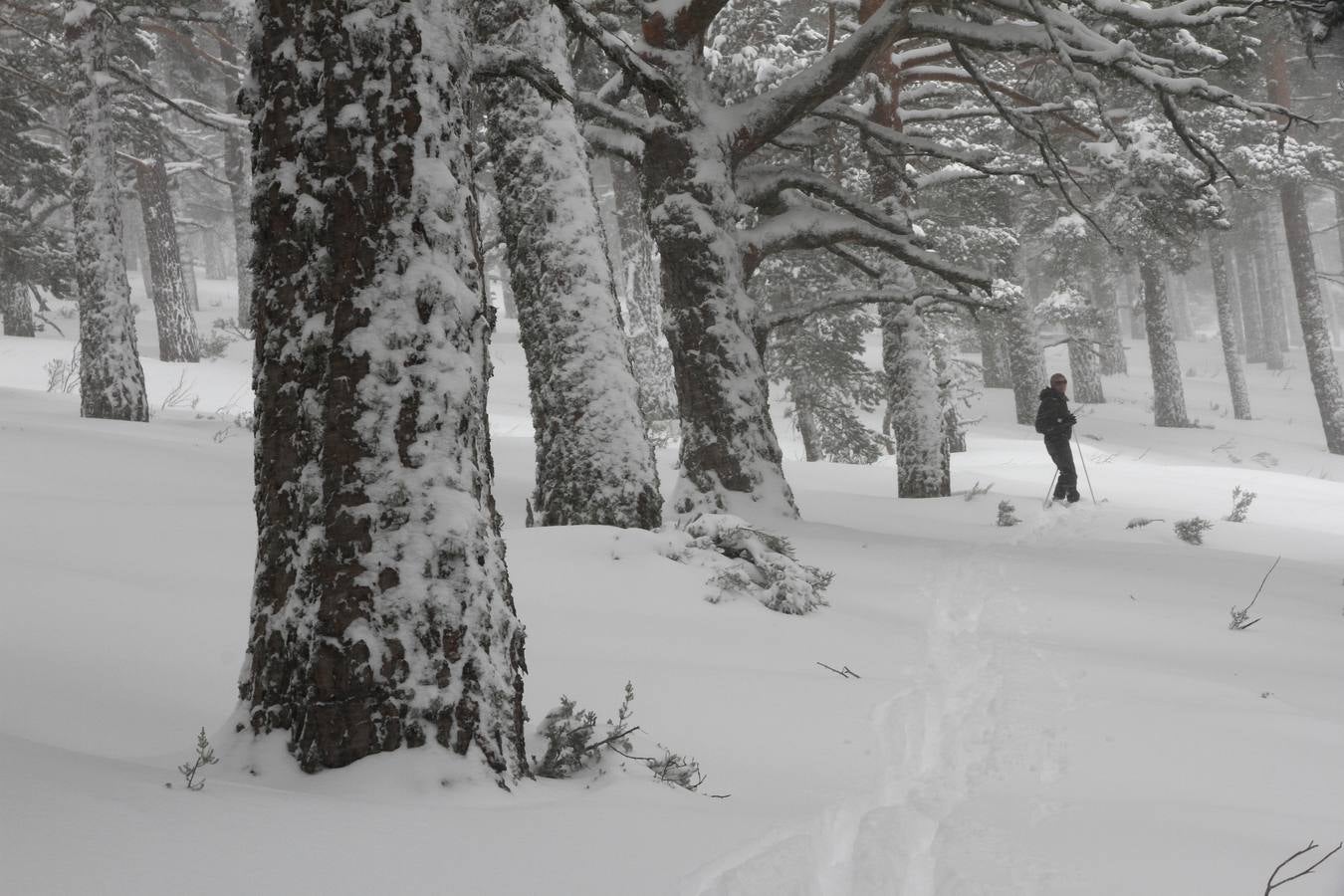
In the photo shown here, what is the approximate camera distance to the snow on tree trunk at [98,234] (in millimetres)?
11531

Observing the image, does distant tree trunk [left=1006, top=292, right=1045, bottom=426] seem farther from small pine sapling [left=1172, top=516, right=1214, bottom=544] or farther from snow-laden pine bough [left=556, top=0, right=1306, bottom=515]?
snow-laden pine bough [left=556, top=0, right=1306, bottom=515]

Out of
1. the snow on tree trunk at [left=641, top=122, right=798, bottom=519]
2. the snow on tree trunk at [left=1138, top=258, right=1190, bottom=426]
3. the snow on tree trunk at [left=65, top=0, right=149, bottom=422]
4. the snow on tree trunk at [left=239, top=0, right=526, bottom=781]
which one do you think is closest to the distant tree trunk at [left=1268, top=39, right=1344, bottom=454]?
the snow on tree trunk at [left=1138, top=258, right=1190, bottom=426]

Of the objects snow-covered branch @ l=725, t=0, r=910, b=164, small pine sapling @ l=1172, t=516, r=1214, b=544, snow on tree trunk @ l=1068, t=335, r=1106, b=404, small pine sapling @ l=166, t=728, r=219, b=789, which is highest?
snow-covered branch @ l=725, t=0, r=910, b=164

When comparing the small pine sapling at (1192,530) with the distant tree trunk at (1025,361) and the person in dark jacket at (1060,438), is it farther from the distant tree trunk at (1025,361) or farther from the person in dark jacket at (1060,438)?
the distant tree trunk at (1025,361)

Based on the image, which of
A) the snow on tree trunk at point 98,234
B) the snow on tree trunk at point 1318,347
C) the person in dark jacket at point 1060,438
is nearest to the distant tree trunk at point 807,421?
the person in dark jacket at point 1060,438

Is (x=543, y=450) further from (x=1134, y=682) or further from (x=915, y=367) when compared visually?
(x=915, y=367)

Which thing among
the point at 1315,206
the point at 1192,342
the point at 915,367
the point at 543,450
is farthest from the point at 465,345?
the point at 1315,206

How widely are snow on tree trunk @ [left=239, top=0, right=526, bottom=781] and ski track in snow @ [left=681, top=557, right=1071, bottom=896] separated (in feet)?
2.61

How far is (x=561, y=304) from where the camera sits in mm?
6457

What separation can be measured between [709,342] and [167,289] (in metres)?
16.7

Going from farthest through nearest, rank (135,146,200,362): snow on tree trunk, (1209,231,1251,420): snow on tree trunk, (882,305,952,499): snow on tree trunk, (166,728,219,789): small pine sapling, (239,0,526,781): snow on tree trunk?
(1209,231,1251,420): snow on tree trunk
(135,146,200,362): snow on tree trunk
(882,305,952,499): snow on tree trunk
(239,0,526,781): snow on tree trunk
(166,728,219,789): small pine sapling

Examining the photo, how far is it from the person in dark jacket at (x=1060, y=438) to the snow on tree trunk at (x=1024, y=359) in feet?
25.1

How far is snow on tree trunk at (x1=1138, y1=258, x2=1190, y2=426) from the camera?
78.8 feet

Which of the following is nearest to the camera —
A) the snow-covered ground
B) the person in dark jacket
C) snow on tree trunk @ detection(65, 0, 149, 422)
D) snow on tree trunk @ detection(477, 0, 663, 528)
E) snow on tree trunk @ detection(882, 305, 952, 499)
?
the snow-covered ground
